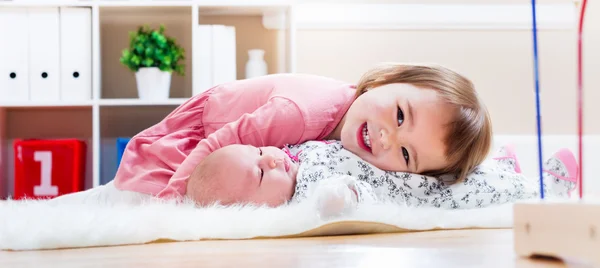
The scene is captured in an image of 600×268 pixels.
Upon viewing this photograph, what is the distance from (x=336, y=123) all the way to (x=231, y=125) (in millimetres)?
235

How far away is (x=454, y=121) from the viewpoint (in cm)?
137

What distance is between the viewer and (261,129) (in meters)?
1.51

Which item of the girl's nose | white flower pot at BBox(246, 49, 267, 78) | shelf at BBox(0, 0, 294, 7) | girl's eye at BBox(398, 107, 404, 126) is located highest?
shelf at BBox(0, 0, 294, 7)

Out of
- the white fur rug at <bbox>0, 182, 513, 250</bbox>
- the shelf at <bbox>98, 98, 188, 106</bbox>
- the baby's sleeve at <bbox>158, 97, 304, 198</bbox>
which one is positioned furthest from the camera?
the shelf at <bbox>98, 98, 188, 106</bbox>

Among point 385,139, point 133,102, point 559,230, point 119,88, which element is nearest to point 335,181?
point 385,139

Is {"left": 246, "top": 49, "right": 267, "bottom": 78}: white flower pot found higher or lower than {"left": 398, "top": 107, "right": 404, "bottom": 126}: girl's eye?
higher

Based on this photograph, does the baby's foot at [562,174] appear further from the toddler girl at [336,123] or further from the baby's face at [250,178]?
the baby's face at [250,178]

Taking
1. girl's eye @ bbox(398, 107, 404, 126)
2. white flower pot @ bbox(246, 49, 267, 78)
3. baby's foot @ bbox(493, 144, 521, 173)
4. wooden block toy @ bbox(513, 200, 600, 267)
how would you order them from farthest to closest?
white flower pot @ bbox(246, 49, 267, 78)
baby's foot @ bbox(493, 144, 521, 173)
girl's eye @ bbox(398, 107, 404, 126)
wooden block toy @ bbox(513, 200, 600, 267)

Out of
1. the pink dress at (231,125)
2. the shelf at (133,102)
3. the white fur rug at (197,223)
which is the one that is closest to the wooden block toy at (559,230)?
the white fur rug at (197,223)

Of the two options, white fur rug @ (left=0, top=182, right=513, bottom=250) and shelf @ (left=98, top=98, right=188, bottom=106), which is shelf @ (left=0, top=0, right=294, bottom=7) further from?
white fur rug @ (left=0, top=182, right=513, bottom=250)

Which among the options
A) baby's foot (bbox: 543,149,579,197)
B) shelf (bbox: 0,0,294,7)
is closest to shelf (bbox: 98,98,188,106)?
shelf (bbox: 0,0,294,7)

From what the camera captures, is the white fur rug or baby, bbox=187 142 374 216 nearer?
the white fur rug

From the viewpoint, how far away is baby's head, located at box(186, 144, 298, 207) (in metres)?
1.30

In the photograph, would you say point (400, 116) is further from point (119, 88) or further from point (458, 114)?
point (119, 88)
